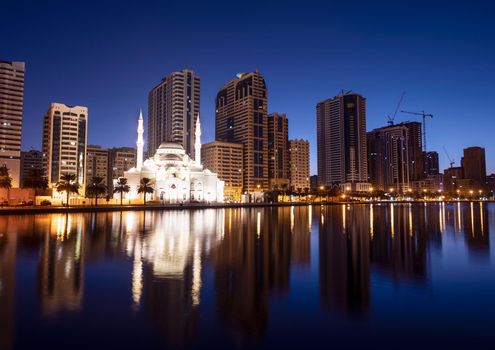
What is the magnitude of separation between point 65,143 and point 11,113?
93.8ft

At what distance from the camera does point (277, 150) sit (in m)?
195

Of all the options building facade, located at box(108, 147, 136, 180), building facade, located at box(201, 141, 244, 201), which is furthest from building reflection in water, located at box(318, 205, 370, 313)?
building facade, located at box(108, 147, 136, 180)

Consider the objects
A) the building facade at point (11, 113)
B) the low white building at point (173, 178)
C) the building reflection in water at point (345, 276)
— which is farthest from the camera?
the low white building at point (173, 178)

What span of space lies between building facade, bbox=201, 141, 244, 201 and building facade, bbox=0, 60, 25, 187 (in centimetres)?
7854

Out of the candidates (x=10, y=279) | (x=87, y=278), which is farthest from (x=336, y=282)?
(x=10, y=279)

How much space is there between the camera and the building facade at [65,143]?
145125mm

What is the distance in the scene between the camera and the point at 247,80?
7352 inches

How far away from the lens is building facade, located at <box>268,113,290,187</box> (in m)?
192

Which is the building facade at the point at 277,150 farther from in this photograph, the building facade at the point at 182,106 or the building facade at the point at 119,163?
the building facade at the point at 119,163

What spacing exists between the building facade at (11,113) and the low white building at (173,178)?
33.0 m

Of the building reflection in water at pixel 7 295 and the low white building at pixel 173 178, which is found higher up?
the low white building at pixel 173 178

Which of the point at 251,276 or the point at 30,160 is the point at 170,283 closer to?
the point at 251,276

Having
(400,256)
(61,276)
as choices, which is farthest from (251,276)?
(400,256)

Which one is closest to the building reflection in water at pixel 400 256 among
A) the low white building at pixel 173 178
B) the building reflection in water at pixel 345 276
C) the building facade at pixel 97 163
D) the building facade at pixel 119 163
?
the building reflection in water at pixel 345 276
